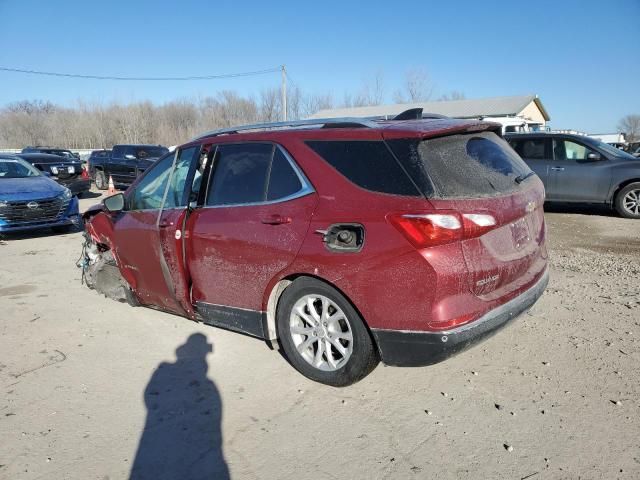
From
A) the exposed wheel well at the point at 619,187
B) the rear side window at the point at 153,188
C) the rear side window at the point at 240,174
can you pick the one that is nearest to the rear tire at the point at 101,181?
the rear side window at the point at 153,188

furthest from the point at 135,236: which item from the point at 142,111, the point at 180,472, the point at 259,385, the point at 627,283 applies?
the point at 142,111

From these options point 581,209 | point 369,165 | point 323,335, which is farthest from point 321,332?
point 581,209

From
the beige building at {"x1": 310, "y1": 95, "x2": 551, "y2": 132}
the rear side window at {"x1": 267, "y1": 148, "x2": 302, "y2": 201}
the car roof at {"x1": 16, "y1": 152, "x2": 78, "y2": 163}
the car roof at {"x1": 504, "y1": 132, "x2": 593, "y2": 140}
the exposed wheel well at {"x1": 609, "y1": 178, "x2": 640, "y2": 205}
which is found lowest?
the exposed wheel well at {"x1": 609, "y1": 178, "x2": 640, "y2": 205}

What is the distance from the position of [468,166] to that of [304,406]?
6.24 ft

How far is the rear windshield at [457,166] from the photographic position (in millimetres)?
2971

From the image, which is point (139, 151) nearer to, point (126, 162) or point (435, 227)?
point (126, 162)

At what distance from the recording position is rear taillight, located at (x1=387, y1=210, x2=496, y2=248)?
2.84 meters

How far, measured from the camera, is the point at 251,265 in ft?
11.9

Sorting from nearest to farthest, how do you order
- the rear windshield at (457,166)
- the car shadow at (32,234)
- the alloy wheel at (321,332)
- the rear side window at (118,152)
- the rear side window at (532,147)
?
the rear windshield at (457,166) → the alloy wheel at (321,332) → the car shadow at (32,234) → the rear side window at (532,147) → the rear side window at (118,152)

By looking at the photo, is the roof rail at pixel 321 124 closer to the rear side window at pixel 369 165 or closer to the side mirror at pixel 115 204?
the rear side window at pixel 369 165

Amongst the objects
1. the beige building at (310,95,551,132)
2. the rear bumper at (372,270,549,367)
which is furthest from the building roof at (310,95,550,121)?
the rear bumper at (372,270,549,367)

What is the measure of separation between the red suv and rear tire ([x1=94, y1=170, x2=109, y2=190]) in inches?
698

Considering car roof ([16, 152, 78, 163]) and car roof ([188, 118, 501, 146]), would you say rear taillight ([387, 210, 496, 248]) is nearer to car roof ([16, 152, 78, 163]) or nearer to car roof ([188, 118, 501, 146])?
car roof ([188, 118, 501, 146])

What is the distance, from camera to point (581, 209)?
11.3 m
